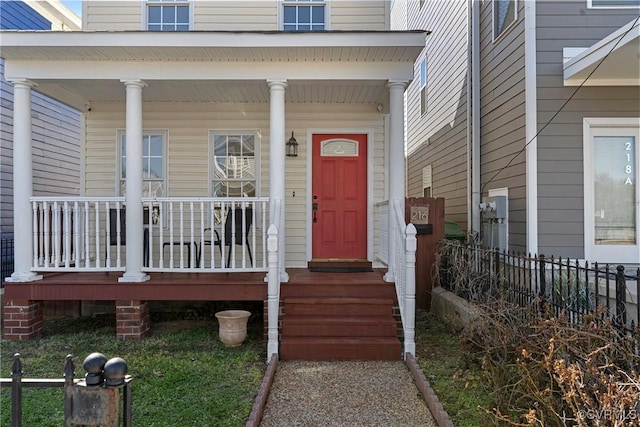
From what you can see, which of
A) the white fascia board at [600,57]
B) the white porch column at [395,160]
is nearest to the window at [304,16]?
the white porch column at [395,160]

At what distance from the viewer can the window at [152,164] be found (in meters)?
7.35

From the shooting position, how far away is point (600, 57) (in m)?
4.98

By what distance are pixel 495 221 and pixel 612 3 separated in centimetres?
306

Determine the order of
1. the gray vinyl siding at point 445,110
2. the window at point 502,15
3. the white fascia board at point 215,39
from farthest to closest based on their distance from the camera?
the gray vinyl siding at point 445,110 → the window at point 502,15 → the white fascia board at point 215,39

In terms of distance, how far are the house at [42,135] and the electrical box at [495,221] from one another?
→ 7.08 m

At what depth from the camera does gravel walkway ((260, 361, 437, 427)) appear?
Answer: 3.49m

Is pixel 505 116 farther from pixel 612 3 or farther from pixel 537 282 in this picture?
pixel 537 282

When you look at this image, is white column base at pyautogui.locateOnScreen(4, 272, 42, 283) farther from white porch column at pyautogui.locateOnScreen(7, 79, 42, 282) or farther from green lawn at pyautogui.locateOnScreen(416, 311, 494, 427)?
green lawn at pyautogui.locateOnScreen(416, 311, 494, 427)

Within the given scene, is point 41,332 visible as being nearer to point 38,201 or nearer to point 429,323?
point 38,201

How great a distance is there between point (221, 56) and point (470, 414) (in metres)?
4.70

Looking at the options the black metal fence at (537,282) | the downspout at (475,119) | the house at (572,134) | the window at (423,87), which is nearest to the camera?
the black metal fence at (537,282)

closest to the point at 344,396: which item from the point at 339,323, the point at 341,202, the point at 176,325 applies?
the point at 339,323

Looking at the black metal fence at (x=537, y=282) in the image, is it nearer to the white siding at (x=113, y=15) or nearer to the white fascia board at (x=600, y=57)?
the white fascia board at (x=600, y=57)

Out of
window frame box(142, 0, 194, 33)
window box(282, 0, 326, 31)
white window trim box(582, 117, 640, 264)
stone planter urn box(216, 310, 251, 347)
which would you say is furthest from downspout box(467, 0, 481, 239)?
window frame box(142, 0, 194, 33)
